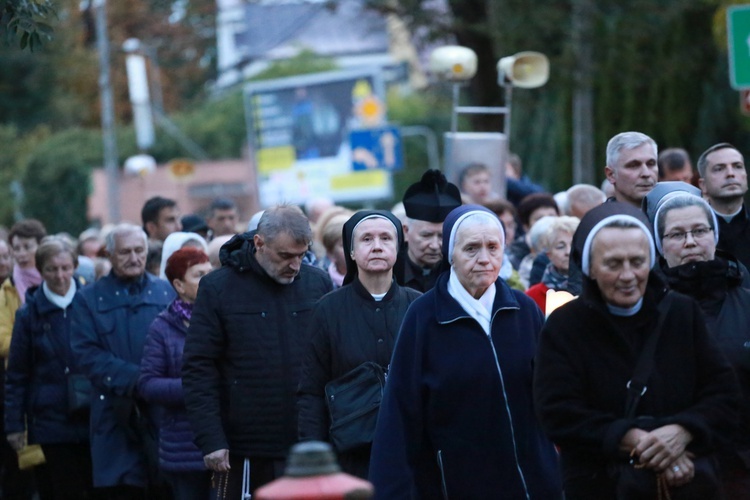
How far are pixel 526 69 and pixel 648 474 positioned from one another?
370 inches

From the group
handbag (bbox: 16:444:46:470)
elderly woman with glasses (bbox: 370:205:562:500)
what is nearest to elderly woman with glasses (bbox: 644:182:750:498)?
elderly woman with glasses (bbox: 370:205:562:500)

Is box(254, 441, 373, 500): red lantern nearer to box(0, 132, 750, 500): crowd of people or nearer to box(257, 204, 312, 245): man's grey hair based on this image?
box(0, 132, 750, 500): crowd of people

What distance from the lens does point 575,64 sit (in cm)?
1831

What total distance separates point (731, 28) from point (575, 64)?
298 inches

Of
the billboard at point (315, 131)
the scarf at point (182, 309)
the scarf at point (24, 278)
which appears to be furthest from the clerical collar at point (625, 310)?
the billboard at point (315, 131)

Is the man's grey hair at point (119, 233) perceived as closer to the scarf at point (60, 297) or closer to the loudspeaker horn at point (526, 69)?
the scarf at point (60, 297)

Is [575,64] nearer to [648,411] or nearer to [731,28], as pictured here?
[731,28]

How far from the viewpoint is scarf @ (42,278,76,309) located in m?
10.8

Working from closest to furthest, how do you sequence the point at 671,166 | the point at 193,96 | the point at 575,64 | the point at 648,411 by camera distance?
the point at 648,411
the point at 671,166
the point at 575,64
the point at 193,96

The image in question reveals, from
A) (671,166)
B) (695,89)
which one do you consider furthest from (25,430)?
(695,89)

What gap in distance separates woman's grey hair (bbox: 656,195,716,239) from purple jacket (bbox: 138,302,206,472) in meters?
3.15

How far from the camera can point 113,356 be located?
32.1 ft

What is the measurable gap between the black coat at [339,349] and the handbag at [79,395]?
130 inches

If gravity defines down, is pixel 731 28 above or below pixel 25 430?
above
